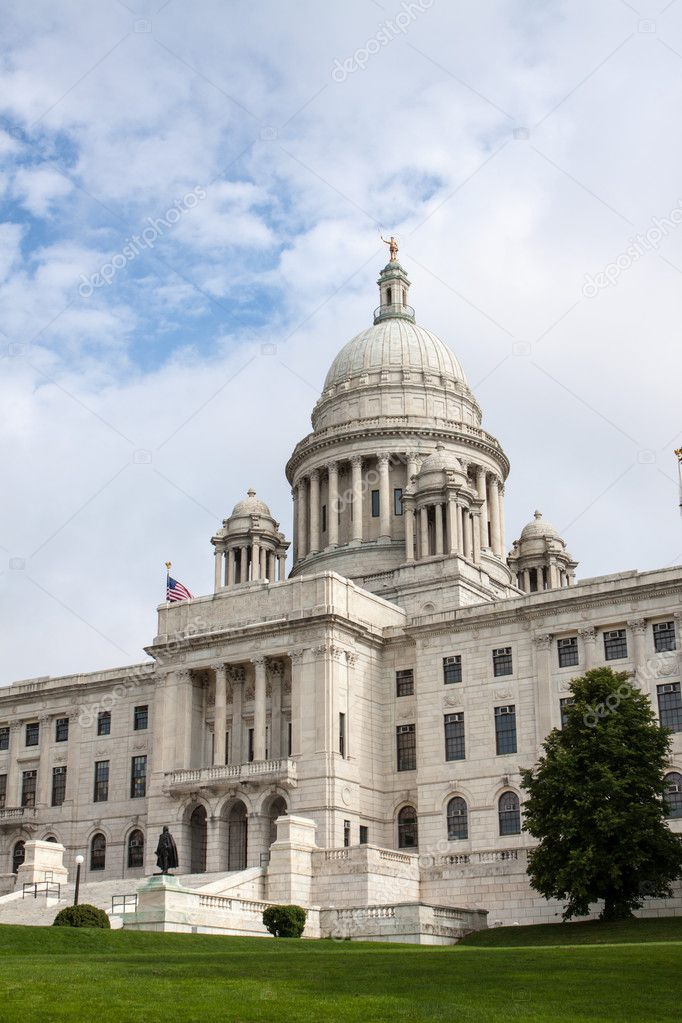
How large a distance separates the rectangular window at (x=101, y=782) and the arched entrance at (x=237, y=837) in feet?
42.1

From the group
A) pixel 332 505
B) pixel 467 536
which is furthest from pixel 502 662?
pixel 332 505

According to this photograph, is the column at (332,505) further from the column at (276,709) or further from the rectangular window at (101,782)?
the rectangular window at (101,782)

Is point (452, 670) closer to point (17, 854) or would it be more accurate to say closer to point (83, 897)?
point (83, 897)

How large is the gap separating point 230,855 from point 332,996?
147 feet

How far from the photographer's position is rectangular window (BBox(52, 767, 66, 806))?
8225 centimetres

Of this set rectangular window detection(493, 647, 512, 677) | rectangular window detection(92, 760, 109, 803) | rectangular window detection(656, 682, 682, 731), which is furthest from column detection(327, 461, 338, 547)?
rectangular window detection(656, 682, 682, 731)

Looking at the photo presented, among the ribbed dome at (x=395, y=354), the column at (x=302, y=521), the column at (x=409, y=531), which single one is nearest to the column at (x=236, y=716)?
the column at (x=409, y=531)

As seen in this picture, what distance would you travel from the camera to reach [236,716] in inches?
2896

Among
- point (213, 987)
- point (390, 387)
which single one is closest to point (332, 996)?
point (213, 987)

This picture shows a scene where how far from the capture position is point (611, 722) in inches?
2085

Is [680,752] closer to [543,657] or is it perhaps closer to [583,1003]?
[543,657]

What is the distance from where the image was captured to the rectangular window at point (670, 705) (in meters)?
63.0

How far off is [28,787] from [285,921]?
3790cm

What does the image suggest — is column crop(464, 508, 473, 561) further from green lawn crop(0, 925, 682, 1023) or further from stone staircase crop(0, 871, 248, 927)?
green lawn crop(0, 925, 682, 1023)
